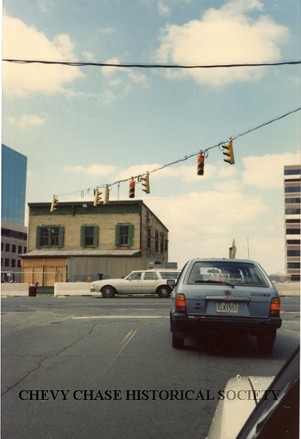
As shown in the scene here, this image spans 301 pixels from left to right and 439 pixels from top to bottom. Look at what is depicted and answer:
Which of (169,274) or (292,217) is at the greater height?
(292,217)

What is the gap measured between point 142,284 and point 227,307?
55.8ft

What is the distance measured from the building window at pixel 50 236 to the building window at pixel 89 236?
2.05 metres

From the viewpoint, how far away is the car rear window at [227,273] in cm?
699

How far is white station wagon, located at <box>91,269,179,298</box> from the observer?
2328cm

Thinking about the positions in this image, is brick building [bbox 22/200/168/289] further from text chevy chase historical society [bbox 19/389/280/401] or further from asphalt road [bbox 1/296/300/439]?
text chevy chase historical society [bbox 19/389/280/401]

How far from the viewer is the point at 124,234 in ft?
119

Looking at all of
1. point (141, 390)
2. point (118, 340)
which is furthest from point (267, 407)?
point (118, 340)

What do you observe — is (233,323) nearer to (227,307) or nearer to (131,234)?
(227,307)

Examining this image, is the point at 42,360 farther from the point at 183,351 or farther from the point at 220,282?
the point at 220,282

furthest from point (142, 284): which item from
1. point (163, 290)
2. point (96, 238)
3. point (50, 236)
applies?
point (50, 236)

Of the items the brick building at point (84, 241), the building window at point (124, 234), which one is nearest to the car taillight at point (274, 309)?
the brick building at point (84, 241)

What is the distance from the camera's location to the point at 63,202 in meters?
37.7

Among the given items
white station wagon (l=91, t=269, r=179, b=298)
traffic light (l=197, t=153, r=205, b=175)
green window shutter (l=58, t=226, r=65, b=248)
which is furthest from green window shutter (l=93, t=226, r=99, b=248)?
traffic light (l=197, t=153, r=205, b=175)

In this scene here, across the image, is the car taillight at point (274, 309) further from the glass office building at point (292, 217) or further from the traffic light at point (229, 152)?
the glass office building at point (292, 217)
